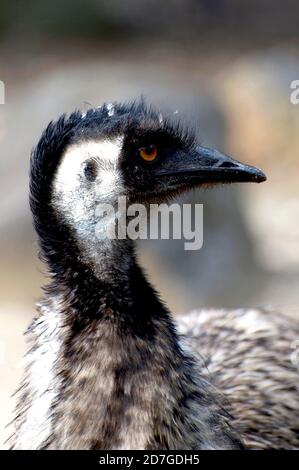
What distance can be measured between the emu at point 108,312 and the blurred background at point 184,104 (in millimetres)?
1372

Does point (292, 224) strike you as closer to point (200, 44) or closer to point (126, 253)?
point (200, 44)

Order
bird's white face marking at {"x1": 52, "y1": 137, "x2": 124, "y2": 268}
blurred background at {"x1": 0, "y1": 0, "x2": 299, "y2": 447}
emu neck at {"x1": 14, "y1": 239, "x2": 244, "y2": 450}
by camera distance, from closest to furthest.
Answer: emu neck at {"x1": 14, "y1": 239, "x2": 244, "y2": 450}
bird's white face marking at {"x1": 52, "y1": 137, "x2": 124, "y2": 268}
blurred background at {"x1": 0, "y1": 0, "x2": 299, "y2": 447}

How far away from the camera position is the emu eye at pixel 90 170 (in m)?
2.68

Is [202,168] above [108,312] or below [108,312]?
above

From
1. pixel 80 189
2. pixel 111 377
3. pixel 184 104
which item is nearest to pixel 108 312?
pixel 111 377

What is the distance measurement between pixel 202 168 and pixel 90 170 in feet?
0.98

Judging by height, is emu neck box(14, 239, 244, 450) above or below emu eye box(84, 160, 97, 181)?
below

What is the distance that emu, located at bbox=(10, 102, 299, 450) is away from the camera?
8.35 feet

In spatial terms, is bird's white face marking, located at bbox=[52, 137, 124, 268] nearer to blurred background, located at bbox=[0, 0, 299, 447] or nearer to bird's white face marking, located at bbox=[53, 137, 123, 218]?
bird's white face marking, located at bbox=[53, 137, 123, 218]

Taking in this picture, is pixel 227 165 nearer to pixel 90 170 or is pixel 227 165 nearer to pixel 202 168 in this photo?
pixel 202 168

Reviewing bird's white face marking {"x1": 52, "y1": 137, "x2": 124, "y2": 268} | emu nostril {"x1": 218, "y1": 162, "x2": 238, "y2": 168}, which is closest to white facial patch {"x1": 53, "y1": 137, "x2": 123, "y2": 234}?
bird's white face marking {"x1": 52, "y1": 137, "x2": 124, "y2": 268}

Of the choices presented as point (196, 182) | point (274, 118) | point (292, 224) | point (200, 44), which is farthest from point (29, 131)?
point (196, 182)

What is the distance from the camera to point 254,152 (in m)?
9.14

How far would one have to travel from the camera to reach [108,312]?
8.63ft
